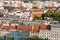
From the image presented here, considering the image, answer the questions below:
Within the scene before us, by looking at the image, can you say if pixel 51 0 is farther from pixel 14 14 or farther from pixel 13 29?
pixel 13 29

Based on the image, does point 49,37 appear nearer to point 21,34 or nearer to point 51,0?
point 21,34

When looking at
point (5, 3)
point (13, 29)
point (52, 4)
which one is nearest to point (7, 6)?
point (5, 3)

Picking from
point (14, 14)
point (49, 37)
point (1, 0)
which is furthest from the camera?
point (1, 0)

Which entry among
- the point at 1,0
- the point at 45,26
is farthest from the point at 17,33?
the point at 1,0

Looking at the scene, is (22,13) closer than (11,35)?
No

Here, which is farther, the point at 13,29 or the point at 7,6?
the point at 7,6

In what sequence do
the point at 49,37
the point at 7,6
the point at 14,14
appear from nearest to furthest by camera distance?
the point at 49,37 < the point at 14,14 < the point at 7,6

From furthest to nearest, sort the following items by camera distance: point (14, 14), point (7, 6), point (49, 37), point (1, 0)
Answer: point (1, 0) < point (7, 6) < point (14, 14) < point (49, 37)

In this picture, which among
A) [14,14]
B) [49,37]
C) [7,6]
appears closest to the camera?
[49,37]
